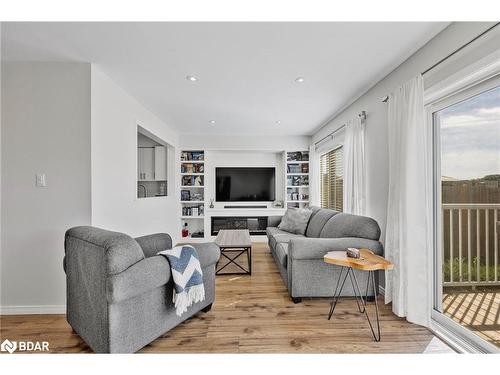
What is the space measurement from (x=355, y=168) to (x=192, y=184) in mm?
3756

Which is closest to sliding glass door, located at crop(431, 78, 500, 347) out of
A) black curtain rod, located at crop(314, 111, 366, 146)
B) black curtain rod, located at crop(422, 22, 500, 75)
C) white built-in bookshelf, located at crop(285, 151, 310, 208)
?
black curtain rod, located at crop(422, 22, 500, 75)

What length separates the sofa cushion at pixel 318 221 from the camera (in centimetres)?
375

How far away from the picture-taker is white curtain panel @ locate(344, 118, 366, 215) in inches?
130

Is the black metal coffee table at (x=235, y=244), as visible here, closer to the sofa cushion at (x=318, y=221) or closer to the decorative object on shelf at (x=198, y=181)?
the sofa cushion at (x=318, y=221)

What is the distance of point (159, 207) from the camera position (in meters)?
4.51

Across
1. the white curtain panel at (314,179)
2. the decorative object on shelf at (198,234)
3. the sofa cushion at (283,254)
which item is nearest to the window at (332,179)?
the white curtain panel at (314,179)

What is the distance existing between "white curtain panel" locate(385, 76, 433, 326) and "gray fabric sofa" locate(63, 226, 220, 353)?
6.86 feet

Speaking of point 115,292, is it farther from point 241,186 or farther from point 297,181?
point 297,181

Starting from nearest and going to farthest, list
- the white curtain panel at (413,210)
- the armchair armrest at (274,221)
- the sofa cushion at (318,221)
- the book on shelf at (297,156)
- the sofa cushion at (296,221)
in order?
the white curtain panel at (413,210)
the sofa cushion at (318,221)
the sofa cushion at (296,221)
the armchair armrest at (274,221)
the book on shelf at (297,156)

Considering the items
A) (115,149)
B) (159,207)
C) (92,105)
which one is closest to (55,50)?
(92,105)

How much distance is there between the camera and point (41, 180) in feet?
8.21

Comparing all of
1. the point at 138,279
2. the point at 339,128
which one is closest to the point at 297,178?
the point at 339,128

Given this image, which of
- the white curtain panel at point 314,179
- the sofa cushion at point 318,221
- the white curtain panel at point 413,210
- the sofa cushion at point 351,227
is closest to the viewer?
the white curtain panel at point 413,210

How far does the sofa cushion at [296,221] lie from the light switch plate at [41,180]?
3472mm
